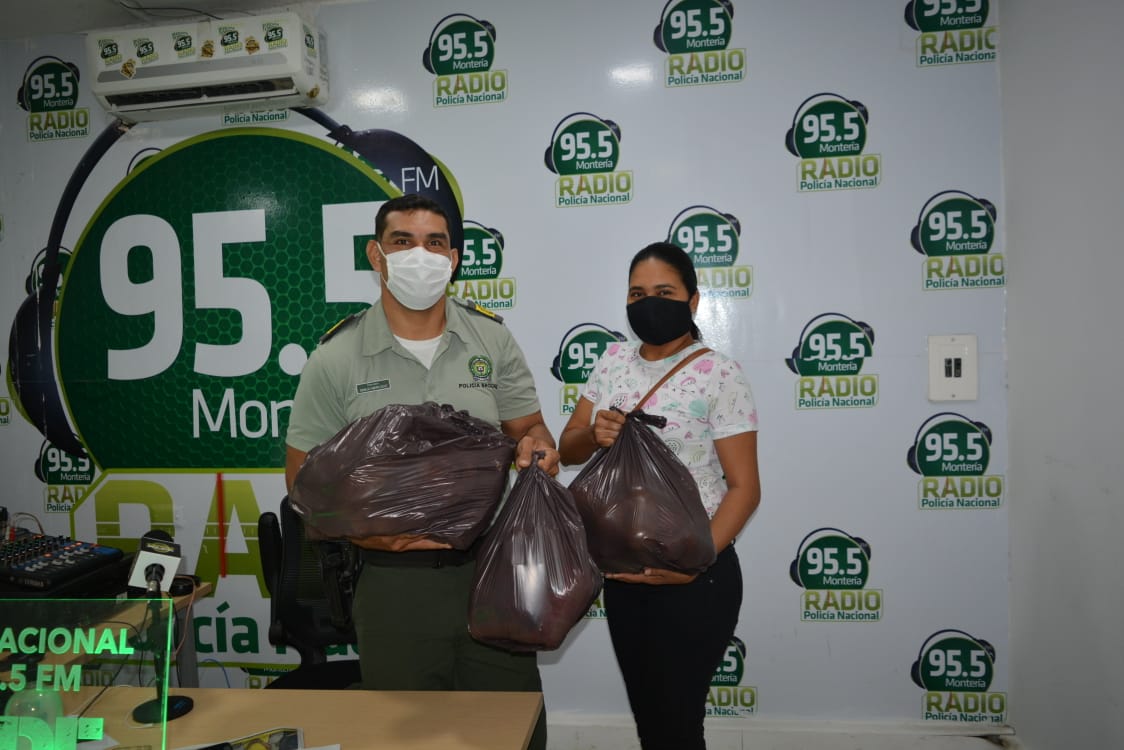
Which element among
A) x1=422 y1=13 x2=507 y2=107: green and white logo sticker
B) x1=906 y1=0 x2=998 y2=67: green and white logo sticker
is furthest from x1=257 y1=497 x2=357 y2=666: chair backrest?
x1=906 y1=0 x2=998 y2=67: green and white logo sticker

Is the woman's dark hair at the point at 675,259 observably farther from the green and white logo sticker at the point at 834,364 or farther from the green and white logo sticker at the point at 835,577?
the green and white logo sticker at the point at 835,577

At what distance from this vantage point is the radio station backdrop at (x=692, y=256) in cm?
233

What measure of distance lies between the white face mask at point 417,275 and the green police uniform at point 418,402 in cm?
8

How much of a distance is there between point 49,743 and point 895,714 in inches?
102

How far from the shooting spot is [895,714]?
238 cm

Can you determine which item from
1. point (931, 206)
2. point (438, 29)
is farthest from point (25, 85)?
point (931, 206)

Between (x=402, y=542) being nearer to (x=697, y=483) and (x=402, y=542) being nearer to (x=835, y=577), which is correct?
(x=697, y=483)

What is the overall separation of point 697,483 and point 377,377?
840 mm

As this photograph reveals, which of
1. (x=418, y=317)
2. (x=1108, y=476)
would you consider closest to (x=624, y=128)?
(x=418, y=317)

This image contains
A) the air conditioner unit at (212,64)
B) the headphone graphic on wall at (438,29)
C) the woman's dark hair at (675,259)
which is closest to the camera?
the woman's dark hair at (675,259)

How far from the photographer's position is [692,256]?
2.44m

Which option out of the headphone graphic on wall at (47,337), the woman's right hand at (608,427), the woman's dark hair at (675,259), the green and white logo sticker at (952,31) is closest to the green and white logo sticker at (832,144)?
the green and white logo sticker at (952,31)

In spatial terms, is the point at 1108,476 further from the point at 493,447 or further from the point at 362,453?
the point at 362,453

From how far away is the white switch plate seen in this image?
7.60ft
